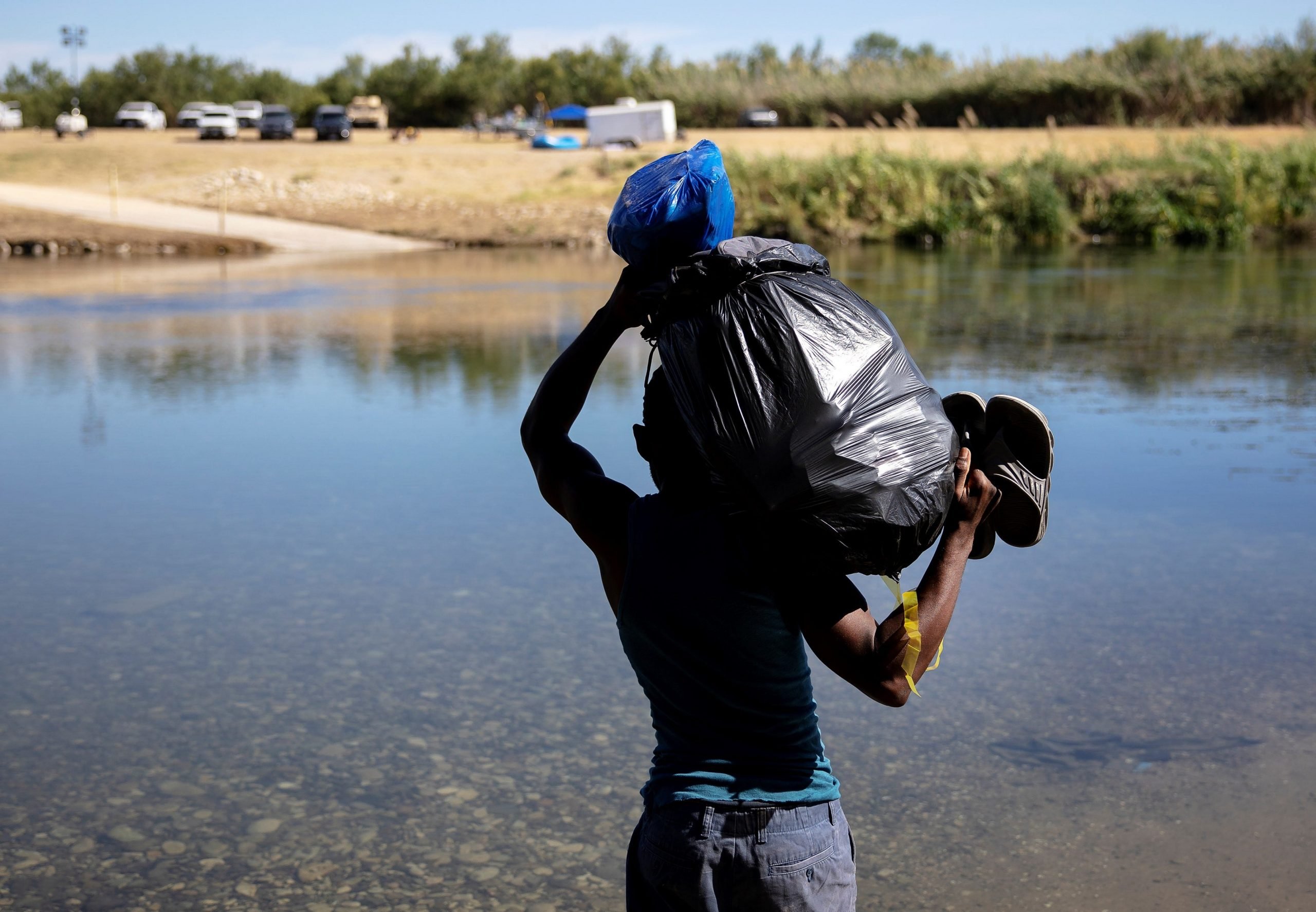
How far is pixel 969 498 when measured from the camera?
195 cm

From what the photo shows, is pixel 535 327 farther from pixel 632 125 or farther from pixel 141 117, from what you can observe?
pixel 141 117

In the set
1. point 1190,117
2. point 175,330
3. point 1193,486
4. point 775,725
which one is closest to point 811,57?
point 1190,117

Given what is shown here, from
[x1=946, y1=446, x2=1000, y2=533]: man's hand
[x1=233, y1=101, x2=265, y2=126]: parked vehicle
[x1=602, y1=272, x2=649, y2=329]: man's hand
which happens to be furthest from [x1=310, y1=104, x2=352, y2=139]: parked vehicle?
[x1=946, y1=446, x2=1000, y2=533]: man's hand

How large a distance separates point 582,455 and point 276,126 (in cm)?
5371

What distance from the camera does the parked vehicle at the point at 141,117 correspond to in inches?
2461

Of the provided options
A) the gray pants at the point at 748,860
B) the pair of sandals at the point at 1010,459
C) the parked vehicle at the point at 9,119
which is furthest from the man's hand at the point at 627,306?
the parked vehicle at the point at 9,119

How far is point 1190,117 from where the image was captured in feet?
148

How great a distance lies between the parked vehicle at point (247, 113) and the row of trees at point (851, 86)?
6.40 metres

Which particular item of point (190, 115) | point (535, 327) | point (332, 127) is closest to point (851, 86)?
point (332, 127)

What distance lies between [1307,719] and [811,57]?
295 ft

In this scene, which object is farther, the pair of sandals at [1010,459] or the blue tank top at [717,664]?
the pair of sandals at [1010,459]

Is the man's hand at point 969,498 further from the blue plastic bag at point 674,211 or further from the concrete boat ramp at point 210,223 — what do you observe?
the concrete boat ramp at point 210,223

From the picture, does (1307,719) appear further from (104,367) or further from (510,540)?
(104,367)

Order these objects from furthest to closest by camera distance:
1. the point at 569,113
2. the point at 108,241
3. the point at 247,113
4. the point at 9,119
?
the point at 9,119, the point at 247,113, the point at 569,113, the point at 108,241
